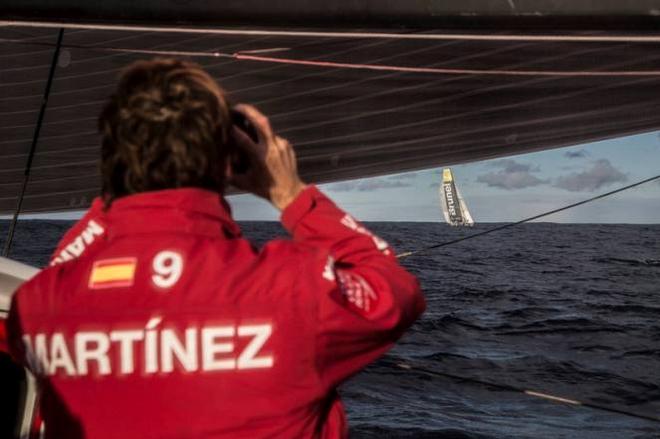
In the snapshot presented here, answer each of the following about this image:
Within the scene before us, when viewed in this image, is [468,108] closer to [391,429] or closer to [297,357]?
[297,357]

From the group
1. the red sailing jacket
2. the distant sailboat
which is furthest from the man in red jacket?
the distant sailboat

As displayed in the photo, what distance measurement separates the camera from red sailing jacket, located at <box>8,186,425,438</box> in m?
1.02

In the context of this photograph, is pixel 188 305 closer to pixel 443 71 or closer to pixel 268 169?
pixel 268 169

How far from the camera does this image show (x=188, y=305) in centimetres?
102

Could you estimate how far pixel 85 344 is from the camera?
3.42 ft

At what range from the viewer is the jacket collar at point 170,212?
1.03 meters

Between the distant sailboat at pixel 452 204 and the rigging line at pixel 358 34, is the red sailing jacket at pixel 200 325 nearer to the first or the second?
the rigging line at pixel 358 34

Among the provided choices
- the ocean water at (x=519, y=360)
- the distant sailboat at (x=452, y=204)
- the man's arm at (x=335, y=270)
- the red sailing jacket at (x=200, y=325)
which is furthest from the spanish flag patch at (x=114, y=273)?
the distant sailboat at (x=452, y=204)

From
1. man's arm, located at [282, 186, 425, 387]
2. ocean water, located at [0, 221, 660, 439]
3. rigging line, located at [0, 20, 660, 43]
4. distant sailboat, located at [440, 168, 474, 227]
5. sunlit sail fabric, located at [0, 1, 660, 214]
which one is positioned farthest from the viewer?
distant sailboat, located at [440, 168, 474, 227]

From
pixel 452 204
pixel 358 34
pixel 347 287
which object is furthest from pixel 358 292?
pixel 452 204

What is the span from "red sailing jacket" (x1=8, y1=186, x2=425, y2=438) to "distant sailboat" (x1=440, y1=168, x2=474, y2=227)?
48164 millimetres

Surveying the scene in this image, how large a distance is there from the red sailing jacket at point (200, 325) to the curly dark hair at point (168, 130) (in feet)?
0.08

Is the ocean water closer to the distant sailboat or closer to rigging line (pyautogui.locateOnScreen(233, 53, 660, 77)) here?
rigging line (pyautogui.locateOnScreen(233, 53, 660, 77))

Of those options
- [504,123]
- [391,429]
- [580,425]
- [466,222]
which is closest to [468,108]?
[504,123]
